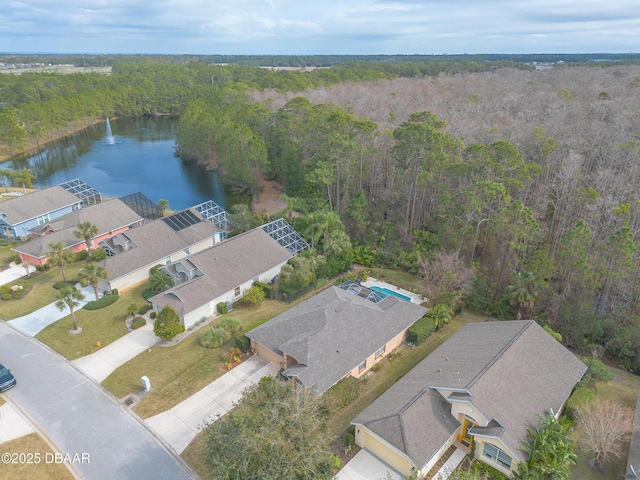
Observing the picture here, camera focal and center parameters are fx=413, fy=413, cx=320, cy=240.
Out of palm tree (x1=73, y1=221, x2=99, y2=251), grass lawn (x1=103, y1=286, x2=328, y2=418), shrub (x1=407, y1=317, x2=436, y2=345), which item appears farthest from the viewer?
palm tree (x1=73, y1=221, x2=99, y2=251)

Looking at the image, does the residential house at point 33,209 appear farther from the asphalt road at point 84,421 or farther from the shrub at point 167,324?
the shrub at point 167,324

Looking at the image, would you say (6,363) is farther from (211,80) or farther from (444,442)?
(211,80)

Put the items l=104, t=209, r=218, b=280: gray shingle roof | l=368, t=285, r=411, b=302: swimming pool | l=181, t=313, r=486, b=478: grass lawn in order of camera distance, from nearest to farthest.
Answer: l=181, t=313, r=486, b=478: grass lawn
l=368, t=285, r=411, b=302: swimming pool
l=104, t=209, r=218, b=280: gray shingle roof

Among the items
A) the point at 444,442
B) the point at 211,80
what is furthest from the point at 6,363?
the point at 211,80

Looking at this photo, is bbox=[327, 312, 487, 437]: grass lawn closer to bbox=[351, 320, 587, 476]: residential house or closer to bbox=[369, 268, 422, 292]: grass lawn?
bbox=[351, 320, 587, 476]: residential house

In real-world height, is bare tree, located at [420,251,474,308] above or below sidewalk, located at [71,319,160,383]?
above

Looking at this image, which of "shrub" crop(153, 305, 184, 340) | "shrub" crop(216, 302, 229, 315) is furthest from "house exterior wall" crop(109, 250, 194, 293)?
"shrub" crop(216, 302, 229, 315)
